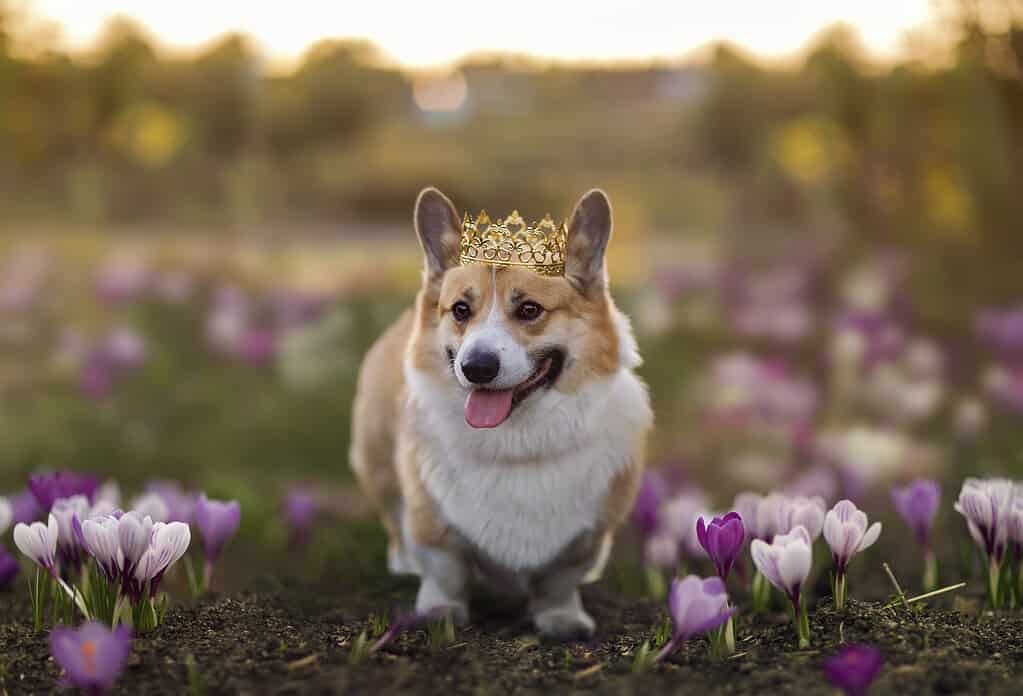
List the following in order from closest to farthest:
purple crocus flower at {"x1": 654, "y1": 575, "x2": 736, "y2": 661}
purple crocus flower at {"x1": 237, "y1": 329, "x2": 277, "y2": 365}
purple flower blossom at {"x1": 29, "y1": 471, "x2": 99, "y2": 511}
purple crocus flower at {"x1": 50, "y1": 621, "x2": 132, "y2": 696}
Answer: purple crocus flower at {"x1": 50, "y1": 621, "x2": 132, "y2": 696} → purple crocus flower at {"x1": 654, "y1": 575, "x2": 736, "y2": 661} → purple flower blossom at {"x1": 29, "y1": 471, "x2": 99, "y2": 511} → purple crocus flower at {"x1": 237, "y1": 329, "x2": 277, "y2": 365}

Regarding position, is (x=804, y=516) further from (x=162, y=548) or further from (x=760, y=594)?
(x=162, y=548)

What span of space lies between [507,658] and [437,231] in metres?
1.36

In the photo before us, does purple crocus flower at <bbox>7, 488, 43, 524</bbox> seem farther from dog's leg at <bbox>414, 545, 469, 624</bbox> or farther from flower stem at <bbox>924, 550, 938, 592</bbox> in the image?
flower stem at <bbox>924, 550, 938, 592</bbox>

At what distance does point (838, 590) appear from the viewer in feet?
10.6

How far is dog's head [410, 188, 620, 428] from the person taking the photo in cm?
314

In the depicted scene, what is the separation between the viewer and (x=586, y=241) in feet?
11.3

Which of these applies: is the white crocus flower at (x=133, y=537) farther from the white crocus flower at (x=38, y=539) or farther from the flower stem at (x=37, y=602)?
the flower stem at (x=37, y=602)

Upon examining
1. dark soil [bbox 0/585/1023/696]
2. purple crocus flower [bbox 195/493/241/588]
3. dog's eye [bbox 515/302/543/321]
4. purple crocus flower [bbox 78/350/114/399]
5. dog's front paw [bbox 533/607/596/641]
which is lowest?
dog's front paw [bbox 533/607/596/641]

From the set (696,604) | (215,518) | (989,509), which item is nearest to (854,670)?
(696,604)

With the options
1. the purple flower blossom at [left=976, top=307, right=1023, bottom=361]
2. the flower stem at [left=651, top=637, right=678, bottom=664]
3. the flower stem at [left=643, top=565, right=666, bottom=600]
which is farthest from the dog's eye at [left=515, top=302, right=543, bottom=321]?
the purple flower blossom at [left=976, top=307, right=1023, bottom=361]

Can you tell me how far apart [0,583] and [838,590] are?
2877 millimetres

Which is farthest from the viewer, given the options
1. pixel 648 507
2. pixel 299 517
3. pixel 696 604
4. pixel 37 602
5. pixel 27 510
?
pixel 299 517

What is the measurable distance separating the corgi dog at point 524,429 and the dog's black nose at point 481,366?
→ 99 millimetres

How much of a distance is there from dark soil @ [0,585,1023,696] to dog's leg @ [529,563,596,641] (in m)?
0.09
